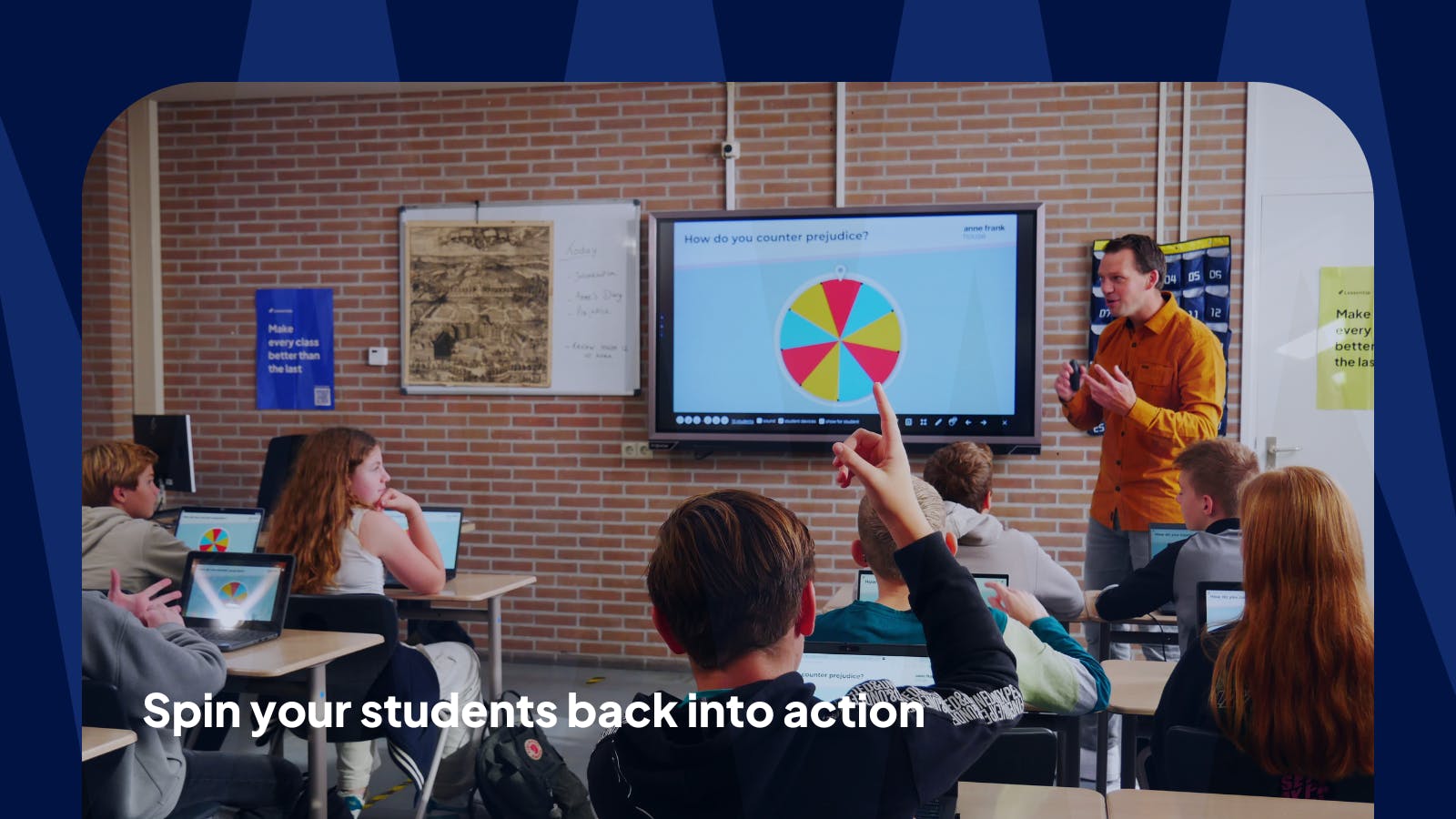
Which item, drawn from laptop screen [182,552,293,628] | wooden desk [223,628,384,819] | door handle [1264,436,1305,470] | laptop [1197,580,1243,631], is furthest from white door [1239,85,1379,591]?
laptop screen [182,552,293,628]

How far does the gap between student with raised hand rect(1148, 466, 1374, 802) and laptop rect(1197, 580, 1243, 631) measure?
6.2 inches

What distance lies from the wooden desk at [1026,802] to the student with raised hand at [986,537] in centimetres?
39

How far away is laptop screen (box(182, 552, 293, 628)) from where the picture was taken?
1844 mm

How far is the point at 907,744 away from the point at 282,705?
1.46 m

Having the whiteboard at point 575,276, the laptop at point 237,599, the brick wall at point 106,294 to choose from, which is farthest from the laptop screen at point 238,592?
the whiteboard at point 575,276

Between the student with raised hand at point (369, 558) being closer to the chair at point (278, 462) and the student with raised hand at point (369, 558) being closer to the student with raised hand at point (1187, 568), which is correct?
the chair at point (278, 462)

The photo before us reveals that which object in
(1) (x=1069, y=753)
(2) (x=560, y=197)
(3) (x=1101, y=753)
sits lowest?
(3) (x=1101, y=753)

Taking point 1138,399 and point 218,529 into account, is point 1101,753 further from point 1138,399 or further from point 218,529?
point 218,529

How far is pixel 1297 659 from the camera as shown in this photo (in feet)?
4.50

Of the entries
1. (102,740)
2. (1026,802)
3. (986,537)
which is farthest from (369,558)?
(1026,802)

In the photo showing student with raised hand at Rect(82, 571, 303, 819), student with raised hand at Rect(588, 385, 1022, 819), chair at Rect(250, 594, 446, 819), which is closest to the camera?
student with raised hand at Rect(588, 385, 1022, 819)

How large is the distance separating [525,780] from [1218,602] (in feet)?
4.33

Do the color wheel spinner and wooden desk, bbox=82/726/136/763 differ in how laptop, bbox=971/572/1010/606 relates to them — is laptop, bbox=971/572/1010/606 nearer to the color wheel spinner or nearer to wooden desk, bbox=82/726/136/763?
the color wheel spinner

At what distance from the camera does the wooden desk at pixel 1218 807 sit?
1.26m
